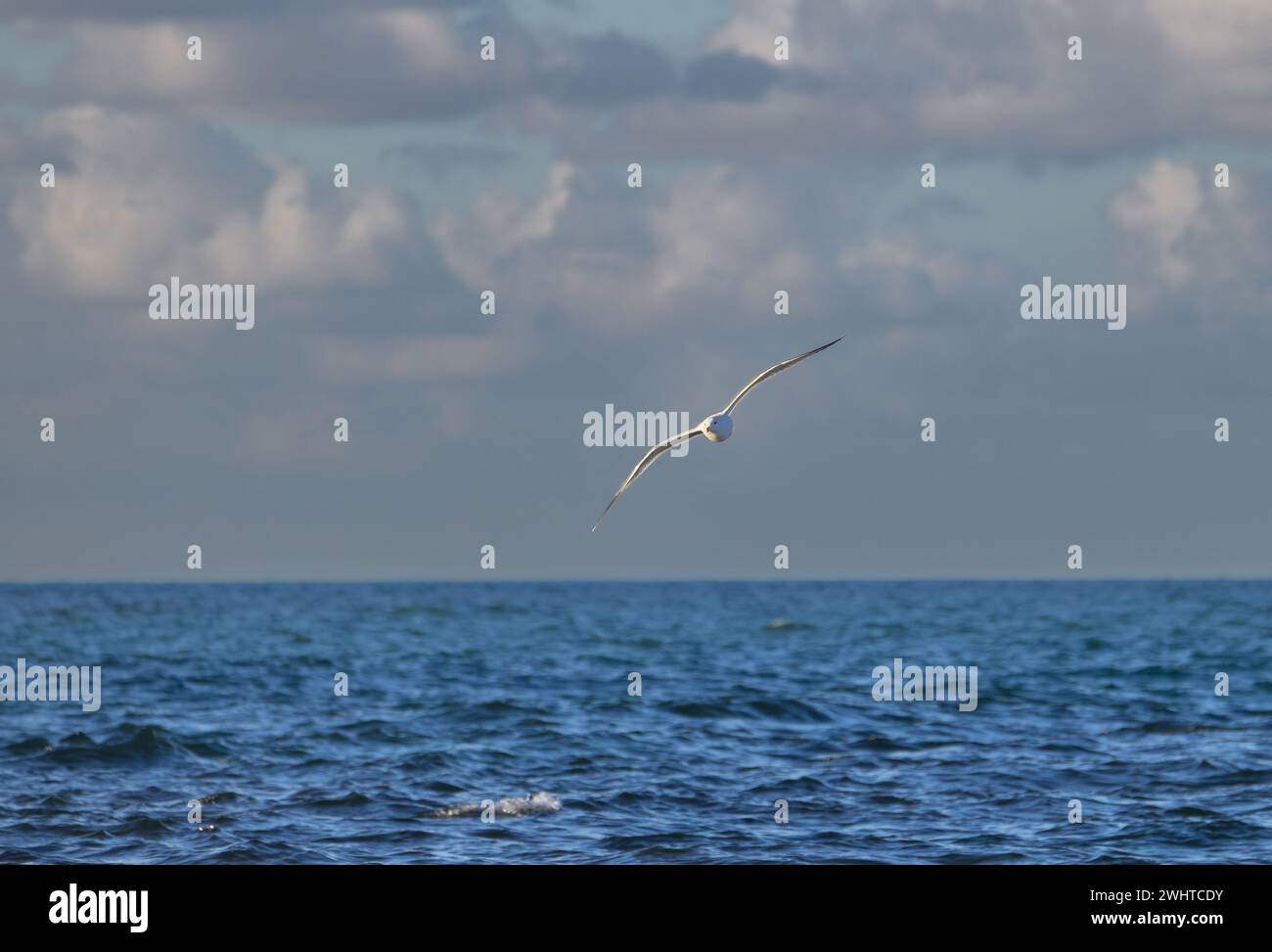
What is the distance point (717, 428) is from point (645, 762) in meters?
13.0

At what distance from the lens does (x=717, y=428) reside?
19891 mm

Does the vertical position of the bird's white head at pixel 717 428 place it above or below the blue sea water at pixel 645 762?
above

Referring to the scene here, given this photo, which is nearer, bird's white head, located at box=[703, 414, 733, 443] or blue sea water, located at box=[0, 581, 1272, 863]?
bird's white head, located at box=[703, 414, 733, 443]

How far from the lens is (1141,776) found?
29281mm

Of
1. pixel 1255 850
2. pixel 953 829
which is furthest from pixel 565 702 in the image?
pixel 1255 850

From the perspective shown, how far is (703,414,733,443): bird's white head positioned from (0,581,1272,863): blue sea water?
21.7 feet

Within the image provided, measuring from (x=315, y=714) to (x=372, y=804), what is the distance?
13805 mm

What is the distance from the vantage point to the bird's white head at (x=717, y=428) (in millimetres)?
19781

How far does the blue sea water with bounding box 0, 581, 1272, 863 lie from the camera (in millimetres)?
24297

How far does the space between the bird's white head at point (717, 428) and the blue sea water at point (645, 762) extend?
661cm

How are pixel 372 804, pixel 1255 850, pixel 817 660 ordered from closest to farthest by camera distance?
1. pixel 1255 850
2. pixel 372 804
3. pixel 817 660

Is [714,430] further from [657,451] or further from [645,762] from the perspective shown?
[645,762]

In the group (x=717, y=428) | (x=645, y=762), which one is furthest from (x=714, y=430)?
(x=645, y=762)
